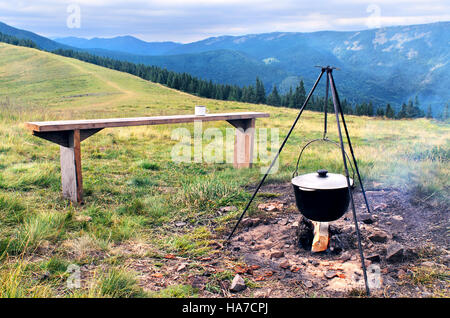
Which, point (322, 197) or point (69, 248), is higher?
point (322, 197)

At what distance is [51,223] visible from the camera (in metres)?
3.34

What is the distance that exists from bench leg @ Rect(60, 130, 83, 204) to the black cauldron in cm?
274

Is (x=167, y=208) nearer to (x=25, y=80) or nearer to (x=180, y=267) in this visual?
(x=180, y=267)

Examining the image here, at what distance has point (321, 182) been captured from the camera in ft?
10.1

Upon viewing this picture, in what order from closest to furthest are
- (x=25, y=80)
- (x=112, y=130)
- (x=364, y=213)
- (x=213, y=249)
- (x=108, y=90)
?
(x=213, y=249) → (x=364, y=213) → (x=112, y=130) → (x=108, y=90) → (x=25, y=80)

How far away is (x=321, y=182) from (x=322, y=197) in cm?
18

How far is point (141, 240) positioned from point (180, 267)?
2.11 feet

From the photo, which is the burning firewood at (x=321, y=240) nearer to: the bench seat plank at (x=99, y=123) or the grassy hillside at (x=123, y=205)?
the grassy hillside at (x=123, y=205)

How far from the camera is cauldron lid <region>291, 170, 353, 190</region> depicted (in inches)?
118

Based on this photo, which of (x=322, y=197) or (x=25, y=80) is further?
(x=25, y=80)

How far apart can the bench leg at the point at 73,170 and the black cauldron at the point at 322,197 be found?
8.99 feet

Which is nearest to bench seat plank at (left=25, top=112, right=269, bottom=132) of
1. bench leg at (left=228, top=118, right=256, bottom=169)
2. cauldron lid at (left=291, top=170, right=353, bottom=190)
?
bench leg at (left=228, top=118, right=256, bottom=169)

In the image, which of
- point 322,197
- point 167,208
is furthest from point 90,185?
point 322,197

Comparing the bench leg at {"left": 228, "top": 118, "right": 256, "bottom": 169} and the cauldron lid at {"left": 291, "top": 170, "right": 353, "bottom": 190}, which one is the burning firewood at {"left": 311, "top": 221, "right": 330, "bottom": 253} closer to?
the cauldron lid at {"left": 291, "top": 170, "right": 353, "bottom": 190}
